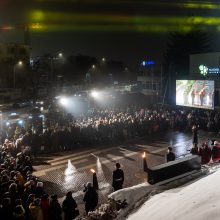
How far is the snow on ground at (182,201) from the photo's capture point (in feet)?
25.3

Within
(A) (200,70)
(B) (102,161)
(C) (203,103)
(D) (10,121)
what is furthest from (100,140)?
(A) (200,70)

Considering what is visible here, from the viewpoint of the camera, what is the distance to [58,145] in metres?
23.8

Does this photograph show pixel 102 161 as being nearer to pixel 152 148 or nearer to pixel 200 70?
pixel 152 148

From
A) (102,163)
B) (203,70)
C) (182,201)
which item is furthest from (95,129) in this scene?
(203,70)

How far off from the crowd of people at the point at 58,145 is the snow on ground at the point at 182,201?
87.6 inches

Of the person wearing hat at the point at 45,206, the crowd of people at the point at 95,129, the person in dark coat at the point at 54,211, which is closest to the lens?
the person wearing hat at the point at 45,206

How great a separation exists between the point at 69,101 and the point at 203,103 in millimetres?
14479

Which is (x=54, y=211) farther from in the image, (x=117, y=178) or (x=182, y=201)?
(x=182, y=201)

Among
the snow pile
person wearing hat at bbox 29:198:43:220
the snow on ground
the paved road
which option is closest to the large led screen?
the paved road

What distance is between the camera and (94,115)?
33594 mm

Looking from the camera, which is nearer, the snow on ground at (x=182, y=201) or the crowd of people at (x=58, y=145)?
the snow on ground at (x=182, y=201)

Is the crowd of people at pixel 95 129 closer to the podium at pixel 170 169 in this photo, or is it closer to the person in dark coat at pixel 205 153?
the person in dark coat at pixel 205 153

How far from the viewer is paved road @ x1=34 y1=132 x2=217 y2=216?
16312 millimetres

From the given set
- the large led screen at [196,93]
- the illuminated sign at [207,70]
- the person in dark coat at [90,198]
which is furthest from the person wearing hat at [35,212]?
the illuminated sign at [207,70]
